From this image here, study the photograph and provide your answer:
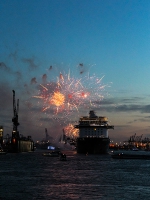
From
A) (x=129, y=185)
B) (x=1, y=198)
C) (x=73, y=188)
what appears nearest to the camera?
(x=1, y=198)

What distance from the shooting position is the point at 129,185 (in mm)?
58312

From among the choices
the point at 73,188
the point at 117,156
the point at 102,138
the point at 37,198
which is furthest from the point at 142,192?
the point at 102,138

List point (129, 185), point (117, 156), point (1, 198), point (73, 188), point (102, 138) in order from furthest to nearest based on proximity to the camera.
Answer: point (102, 138)
point (117, 156)
point (129, 185)
point (73, 188)
point (1, 198)

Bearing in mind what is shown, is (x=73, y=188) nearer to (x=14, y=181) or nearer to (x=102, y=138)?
(x=14, y=181)

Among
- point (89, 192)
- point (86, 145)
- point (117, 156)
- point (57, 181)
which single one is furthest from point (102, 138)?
point (89, 192)

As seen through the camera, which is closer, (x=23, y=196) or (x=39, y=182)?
(x=23, y=196)

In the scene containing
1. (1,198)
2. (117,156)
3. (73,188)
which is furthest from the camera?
(117,156)

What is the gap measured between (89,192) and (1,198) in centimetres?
1117

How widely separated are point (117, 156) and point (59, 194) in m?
116

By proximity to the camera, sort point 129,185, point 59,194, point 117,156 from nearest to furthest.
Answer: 1. point 59,194
2. point 129,185
3. point 117,156

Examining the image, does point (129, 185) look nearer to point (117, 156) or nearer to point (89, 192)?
point (89, 192)

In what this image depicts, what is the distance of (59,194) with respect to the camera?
4797 centimetres

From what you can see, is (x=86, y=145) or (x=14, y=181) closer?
(x=14, y=181)

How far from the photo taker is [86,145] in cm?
19950
